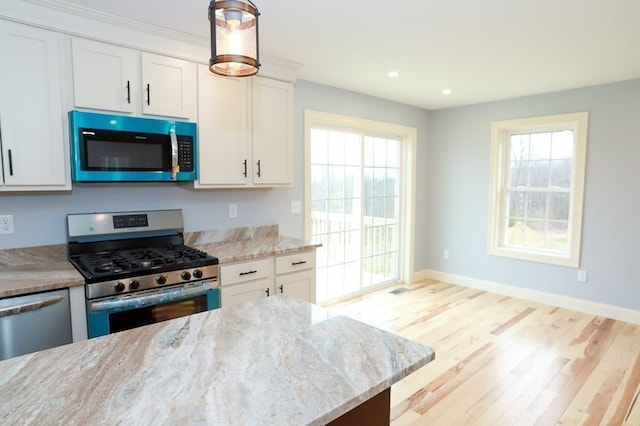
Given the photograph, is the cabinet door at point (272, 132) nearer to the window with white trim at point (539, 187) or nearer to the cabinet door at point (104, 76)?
the cabinet door at point (104, 76)

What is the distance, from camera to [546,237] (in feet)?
14.3

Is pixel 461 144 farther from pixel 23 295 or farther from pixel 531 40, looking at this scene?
pixel 23 295

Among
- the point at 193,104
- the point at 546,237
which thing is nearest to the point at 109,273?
the point at 193,104

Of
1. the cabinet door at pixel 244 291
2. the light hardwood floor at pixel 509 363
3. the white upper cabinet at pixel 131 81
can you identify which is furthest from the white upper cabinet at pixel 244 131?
the light hardwood floor at pixel 509 363

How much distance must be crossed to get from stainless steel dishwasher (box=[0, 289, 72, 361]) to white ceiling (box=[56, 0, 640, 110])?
166 cm

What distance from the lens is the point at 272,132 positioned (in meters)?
3.13

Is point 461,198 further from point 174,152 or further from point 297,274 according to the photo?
point 174,152

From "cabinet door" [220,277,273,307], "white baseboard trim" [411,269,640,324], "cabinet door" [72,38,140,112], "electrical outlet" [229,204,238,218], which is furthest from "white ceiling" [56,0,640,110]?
"white baseboard trim" [411,269,640,324]

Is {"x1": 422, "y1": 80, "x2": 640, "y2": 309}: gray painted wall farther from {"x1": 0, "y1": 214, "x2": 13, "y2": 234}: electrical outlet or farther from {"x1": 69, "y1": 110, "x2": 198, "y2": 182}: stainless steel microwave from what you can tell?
{"x1": 0, "y1": 214, "x2": 13, "y2": 234}: electrical outlet

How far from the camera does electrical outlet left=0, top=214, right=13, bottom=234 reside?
2.23m

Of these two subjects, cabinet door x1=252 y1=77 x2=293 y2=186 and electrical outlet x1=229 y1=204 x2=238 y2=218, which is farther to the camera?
electrical outlet x1=229 y1=204 x2=238 y2=218

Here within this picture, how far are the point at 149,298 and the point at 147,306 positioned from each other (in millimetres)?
49

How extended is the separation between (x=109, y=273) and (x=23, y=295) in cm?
37

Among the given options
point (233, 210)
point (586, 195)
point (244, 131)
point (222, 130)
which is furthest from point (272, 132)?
point (586, 195)
